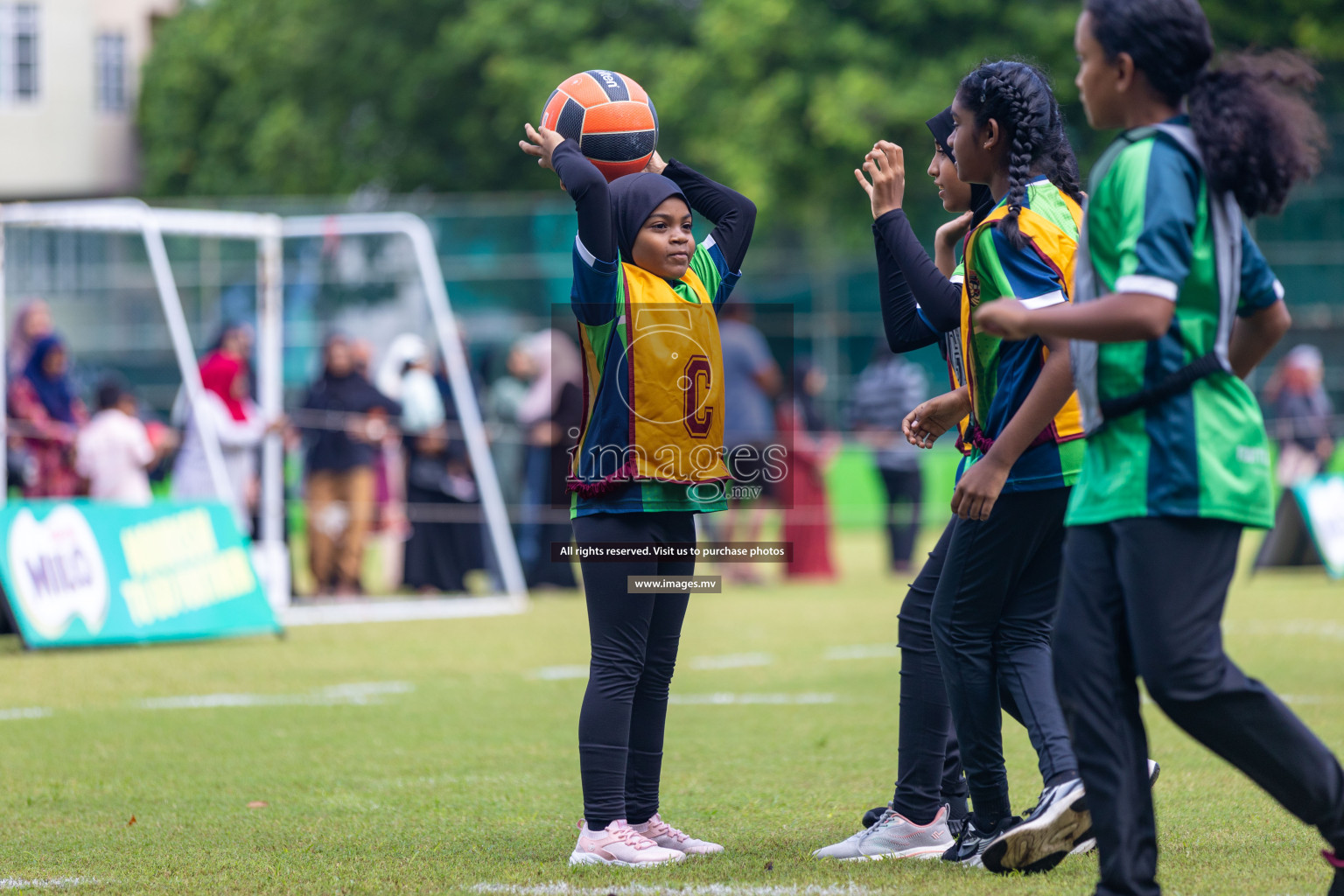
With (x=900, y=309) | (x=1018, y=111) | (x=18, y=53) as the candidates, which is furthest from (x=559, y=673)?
(x=18, y=53)

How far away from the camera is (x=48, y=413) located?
1360 centimetres

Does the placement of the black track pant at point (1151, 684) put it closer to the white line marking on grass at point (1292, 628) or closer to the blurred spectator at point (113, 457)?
the white line marking on grass at point (1292, 628)

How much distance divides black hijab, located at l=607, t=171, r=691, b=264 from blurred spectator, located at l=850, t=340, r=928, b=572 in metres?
11.8

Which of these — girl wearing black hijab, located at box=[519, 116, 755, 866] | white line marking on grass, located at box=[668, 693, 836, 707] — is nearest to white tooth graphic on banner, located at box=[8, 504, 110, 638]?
A: white line marking on grass, located at box=[668, 693, 836, 707]

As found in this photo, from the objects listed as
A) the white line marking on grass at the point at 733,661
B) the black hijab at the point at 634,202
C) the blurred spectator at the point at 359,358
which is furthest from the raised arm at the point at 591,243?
the blurred spectator at the point at 359,358

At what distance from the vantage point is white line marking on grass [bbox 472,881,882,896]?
4.00 meters

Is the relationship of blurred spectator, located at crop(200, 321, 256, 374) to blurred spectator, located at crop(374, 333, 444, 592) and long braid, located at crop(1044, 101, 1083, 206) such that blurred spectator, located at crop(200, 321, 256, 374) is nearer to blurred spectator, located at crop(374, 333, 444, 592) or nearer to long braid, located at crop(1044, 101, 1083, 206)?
blurred spectator, located at crop(374, 333, 444, 592)

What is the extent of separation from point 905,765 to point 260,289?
9.26 m

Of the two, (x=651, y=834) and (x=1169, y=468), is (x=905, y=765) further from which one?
(x=1169, y=468)

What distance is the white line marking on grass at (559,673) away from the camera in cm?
921

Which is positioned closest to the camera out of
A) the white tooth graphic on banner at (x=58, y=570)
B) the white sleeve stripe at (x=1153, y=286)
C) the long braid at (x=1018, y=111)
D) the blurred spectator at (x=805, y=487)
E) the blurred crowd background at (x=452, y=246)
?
the white sleeve stripe at (x=1153, y=286)

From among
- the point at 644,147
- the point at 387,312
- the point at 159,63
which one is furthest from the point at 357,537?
the point at 159,63

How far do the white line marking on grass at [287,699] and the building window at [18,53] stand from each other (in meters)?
34.8

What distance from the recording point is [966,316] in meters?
4.30
